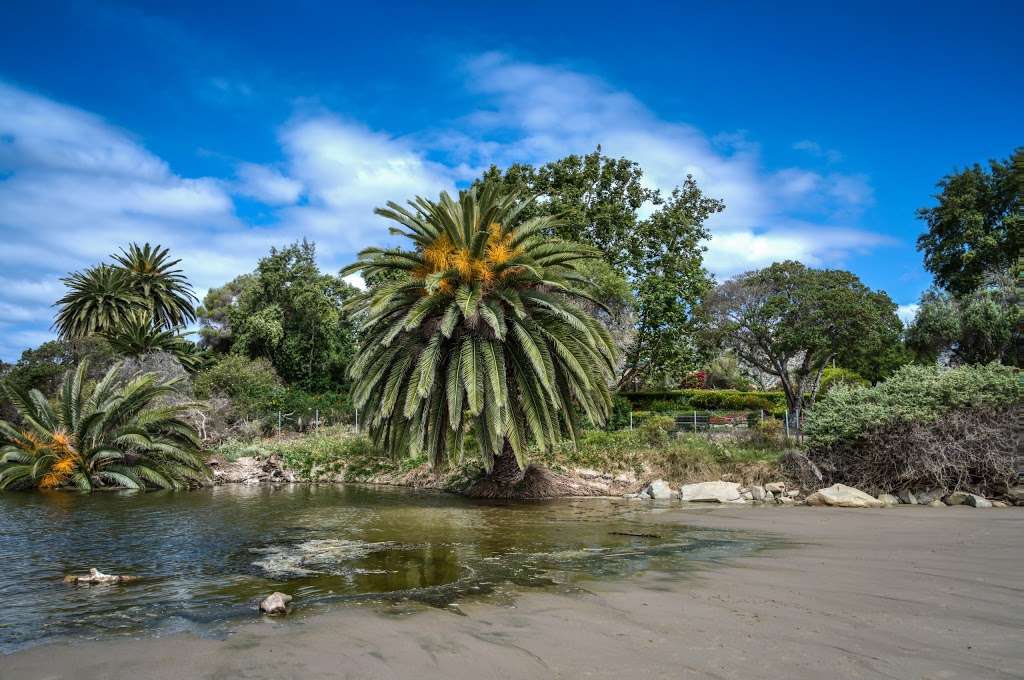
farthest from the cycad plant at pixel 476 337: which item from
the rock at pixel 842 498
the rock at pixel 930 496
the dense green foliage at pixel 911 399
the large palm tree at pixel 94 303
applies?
the large palm tree at pixel 94 303

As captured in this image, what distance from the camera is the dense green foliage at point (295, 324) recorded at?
4069cm

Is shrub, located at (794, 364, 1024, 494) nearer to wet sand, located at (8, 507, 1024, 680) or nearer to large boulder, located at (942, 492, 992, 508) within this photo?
large boulder, located at (942, 492, 992, 508)

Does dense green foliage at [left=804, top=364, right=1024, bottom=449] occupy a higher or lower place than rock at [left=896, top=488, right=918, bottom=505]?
higher

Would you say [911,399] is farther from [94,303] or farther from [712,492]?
[94,303]

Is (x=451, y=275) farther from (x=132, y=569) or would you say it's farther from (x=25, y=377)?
(x=25, y=377)

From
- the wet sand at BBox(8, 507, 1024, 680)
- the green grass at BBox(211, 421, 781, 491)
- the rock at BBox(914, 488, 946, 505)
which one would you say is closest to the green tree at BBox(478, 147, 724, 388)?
the green grass at BBox(211, 421, 781, 491)

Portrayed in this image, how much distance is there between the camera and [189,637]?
207 inches

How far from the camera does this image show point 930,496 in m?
14.6

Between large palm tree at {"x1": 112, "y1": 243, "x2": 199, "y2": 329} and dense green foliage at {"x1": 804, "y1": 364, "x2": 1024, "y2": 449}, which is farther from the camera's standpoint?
large palm tree at {"x1": 112, "y1": 243, "x2": 199, "y2": 329}

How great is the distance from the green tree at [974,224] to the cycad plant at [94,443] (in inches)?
1734

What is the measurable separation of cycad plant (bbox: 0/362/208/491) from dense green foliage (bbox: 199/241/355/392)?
1853cm

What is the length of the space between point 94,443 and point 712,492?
1981 cm

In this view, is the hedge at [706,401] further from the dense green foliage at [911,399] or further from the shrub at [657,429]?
the dense green foliage at [911,399]

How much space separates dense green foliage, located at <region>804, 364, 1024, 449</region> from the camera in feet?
49.8
